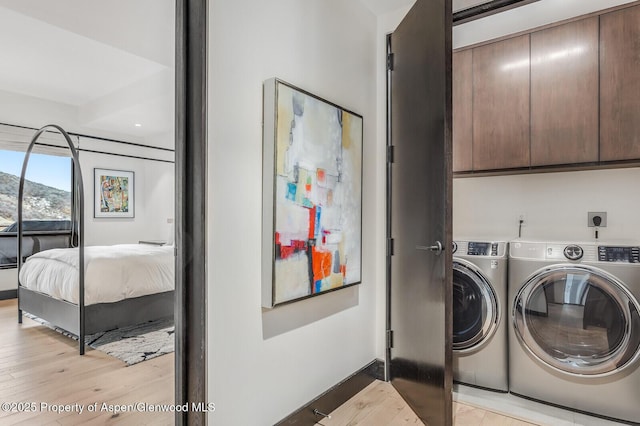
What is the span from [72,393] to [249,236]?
827 millimetres

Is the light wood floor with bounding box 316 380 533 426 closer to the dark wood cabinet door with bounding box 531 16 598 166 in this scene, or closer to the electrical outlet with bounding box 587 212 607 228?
the electrical outlet with bounding box 587 212 607 228

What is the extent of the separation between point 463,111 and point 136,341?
8.44ft

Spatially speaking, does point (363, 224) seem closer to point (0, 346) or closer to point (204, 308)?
point (204, 308)

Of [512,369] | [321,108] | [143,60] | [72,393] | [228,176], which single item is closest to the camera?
[72,393]

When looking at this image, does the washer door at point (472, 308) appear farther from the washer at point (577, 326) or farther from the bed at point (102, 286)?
the bed at point (102, 286)

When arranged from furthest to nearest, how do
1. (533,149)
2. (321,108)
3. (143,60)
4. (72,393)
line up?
1. (533,149)
2. (321,108)
3. (143,60)
4. (72,393)

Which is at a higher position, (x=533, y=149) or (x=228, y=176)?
(x=533, y=149)

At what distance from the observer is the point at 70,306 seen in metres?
1.31

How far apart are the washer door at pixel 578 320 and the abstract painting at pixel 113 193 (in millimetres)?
2202

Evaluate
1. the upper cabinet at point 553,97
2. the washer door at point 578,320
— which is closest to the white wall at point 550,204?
the upper cabinet at point 553,97

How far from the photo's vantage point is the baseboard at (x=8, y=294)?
3.59 feet

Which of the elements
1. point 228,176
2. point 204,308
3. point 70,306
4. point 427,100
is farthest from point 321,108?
point 70,306

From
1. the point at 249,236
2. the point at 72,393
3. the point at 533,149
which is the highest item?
the point at 533,149

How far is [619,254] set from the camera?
2041mm
